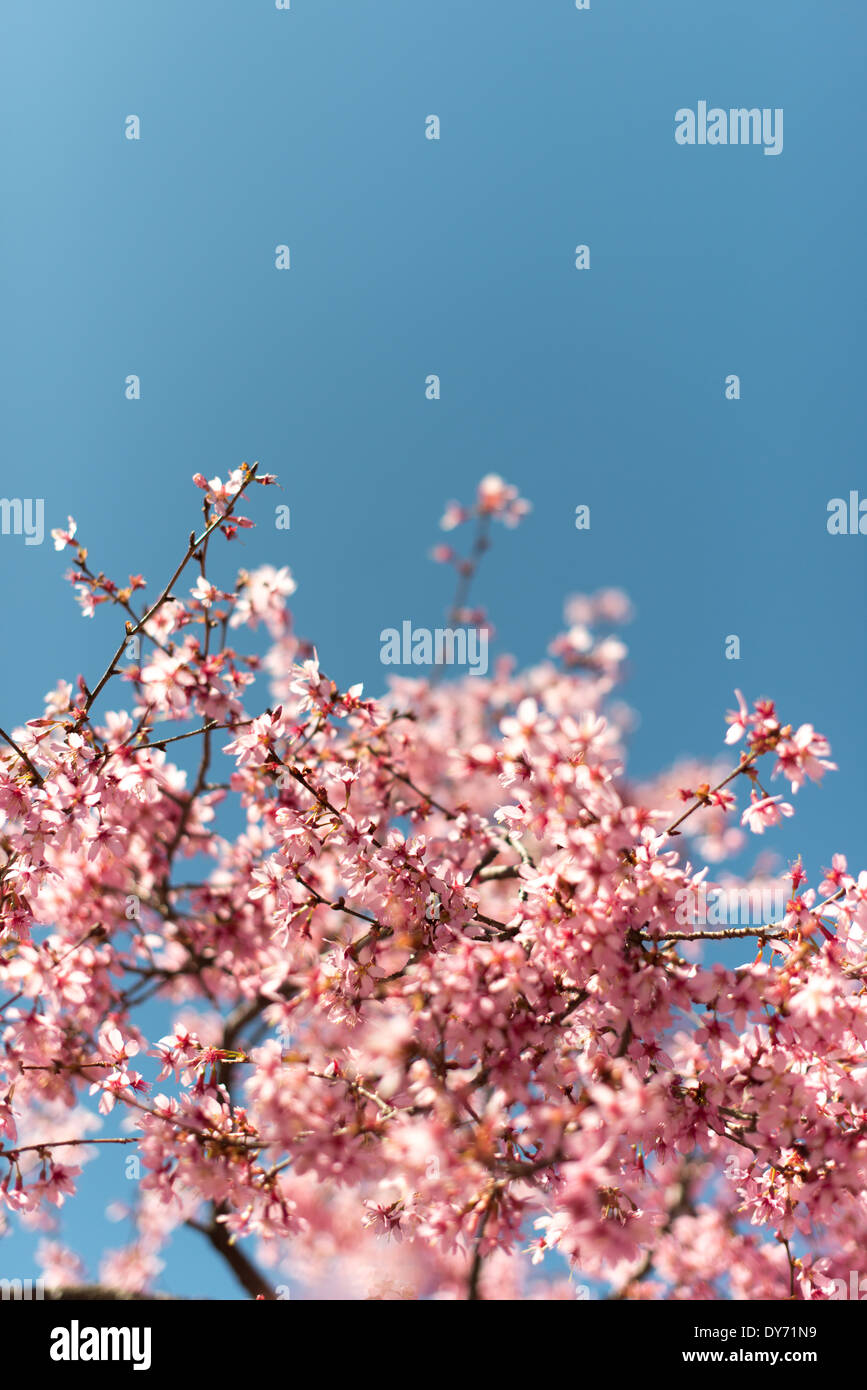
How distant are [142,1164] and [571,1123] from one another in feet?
6.67

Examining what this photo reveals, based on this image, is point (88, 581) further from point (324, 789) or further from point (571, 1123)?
point (571, 1123)

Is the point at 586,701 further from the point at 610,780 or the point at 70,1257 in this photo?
the point at 70,1257

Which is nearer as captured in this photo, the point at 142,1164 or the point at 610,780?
the point at 610,780

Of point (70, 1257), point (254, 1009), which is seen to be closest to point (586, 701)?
point (254, 1009)

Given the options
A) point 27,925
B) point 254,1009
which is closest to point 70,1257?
point 254,1009

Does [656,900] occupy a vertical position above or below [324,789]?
below

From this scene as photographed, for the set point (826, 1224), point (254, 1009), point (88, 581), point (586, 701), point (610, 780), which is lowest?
point (826, 1224)

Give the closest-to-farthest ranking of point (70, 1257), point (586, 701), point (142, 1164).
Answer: point (142, 1164)
point (586, 701)
point (70, 1257)

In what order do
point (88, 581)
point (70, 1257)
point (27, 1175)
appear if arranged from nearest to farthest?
point (27, 1175), point (88, 581), point (70, 1257)

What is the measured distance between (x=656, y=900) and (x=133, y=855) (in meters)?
4.04

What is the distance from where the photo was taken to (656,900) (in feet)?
8.87

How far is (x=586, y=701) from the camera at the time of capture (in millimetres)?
7812

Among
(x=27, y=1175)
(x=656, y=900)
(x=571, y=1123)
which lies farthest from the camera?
(x=27, y=1175)
